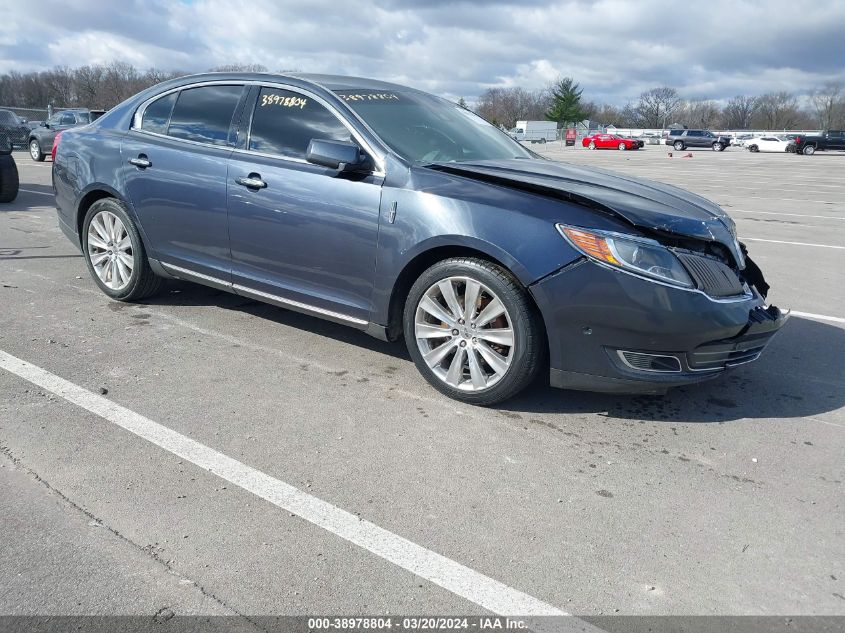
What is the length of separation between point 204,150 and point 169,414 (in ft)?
6.56

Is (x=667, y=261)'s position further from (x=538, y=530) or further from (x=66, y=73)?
(x=66, y=73)

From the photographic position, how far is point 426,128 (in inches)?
178

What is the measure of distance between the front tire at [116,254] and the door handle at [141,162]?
0.37m

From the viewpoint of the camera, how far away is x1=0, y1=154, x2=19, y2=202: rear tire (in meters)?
10.4

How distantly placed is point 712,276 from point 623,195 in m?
0.65

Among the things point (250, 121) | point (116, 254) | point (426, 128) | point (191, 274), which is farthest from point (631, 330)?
point (116, 254)

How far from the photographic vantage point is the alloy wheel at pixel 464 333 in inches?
144

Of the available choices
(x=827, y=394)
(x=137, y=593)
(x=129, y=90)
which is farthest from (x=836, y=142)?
(x=129, y=90)

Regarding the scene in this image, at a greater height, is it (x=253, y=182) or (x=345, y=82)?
(x=345, y=82)

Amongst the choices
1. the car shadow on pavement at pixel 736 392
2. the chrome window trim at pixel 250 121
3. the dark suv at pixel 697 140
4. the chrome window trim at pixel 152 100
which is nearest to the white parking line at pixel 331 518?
the car shadow on pavement at pixel 736 392

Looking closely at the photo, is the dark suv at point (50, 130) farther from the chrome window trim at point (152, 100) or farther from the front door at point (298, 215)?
the front door at point (298, 215)

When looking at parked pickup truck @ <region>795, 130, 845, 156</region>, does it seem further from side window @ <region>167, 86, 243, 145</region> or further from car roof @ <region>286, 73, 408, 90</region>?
side window @ <region>167, 86, 243, 145</region>

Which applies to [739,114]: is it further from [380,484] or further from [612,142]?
[380,484]

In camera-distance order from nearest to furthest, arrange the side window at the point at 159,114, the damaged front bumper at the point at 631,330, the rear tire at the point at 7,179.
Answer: the damaged front bumper at the point at 631,330 < the side window at the point at 159,114 < the rear tire at the point at 7,179
